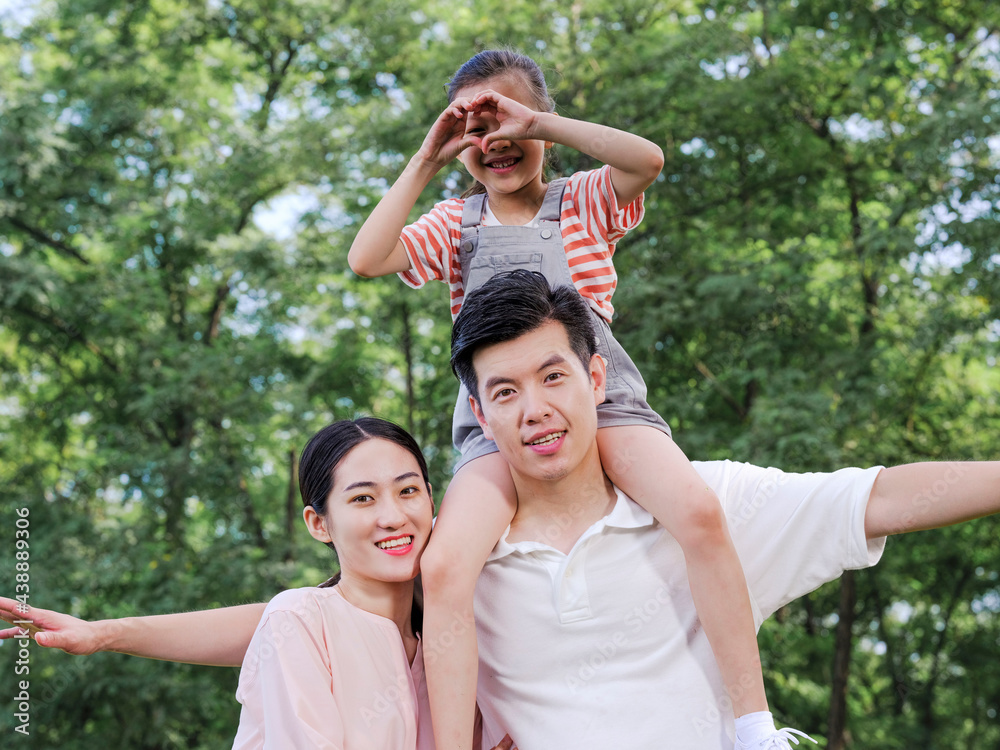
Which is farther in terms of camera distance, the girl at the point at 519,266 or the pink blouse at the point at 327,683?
the girl at the point at 519,266

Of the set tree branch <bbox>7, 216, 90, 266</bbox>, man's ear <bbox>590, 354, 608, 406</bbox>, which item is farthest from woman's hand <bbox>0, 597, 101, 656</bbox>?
tree branch <bbox>7, 216, 90, 266</bbox>

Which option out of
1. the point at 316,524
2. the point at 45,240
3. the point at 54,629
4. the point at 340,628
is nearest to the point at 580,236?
the point at 316,524

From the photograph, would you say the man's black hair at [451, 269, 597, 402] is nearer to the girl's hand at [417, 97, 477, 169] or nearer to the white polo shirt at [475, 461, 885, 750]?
the girl's hand at [417, 97, 477, 169]

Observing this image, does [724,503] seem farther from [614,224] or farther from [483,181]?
[483,181]

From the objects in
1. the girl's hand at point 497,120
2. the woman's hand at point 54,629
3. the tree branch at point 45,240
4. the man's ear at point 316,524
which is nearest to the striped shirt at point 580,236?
the girl's hand at point 497,120

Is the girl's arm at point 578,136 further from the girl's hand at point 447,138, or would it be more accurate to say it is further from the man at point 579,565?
the man at point 579,565

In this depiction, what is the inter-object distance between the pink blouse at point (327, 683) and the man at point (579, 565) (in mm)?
153

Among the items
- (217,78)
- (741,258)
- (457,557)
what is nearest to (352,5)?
(217,78)

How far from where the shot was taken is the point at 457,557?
7.08ft

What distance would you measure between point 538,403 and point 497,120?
2.38 ft

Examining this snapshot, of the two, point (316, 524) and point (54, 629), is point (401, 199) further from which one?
point (54, 629)

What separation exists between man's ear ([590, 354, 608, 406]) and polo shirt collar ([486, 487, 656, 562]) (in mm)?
264

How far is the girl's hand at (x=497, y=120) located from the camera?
7.40ft

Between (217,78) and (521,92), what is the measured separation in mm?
10464
